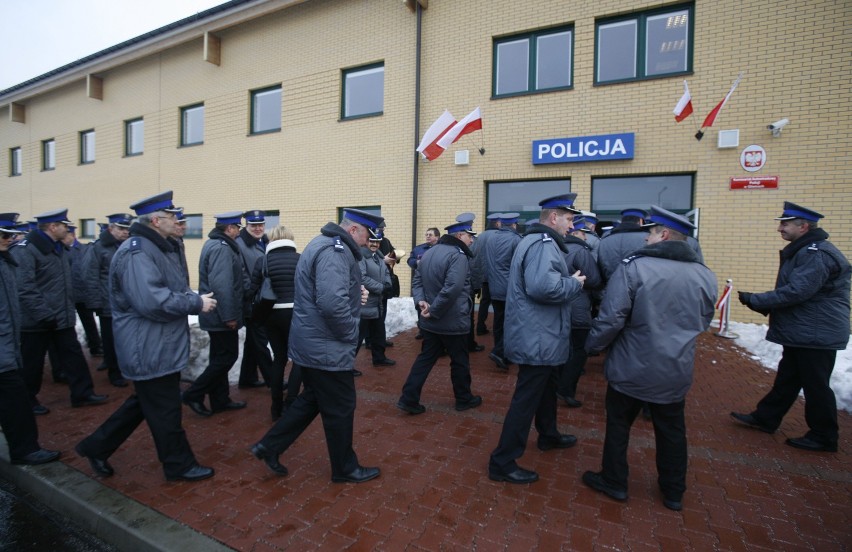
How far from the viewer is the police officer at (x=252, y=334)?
5.35 m

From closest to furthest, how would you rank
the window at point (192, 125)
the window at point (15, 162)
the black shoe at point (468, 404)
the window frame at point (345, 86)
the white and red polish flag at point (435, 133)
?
1. the black shoe at point (468, 404)
2. the white and red polish flag at point (435, 133)
3. the window frame at point (345, 86)
4. the window at point (192, 125)
5. the window at point (15, 162)

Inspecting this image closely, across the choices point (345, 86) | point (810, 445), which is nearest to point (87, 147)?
point (345, 86)

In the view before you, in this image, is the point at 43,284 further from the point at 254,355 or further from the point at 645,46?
the point at 645,46

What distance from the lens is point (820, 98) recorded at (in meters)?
7.76

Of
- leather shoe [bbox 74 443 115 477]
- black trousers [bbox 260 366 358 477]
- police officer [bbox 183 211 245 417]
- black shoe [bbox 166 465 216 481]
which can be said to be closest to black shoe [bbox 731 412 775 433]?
black trousers [bbox 260 366 358 477]

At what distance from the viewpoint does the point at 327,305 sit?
3.21 meters

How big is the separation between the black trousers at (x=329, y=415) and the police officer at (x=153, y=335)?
0.68m

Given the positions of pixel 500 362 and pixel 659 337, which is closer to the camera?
pixel 659 337

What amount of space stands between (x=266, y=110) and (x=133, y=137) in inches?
258

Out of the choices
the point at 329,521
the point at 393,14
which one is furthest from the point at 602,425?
the point at 393,14

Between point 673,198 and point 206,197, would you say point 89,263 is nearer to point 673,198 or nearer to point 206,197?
point 206,197

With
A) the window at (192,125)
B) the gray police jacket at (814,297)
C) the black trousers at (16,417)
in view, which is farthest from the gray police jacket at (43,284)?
the window at (192,125)

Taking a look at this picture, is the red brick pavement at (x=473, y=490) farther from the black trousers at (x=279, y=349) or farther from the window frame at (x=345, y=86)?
the window frame at (x=345, y=86)

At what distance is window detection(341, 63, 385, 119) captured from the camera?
11562 millimetres
